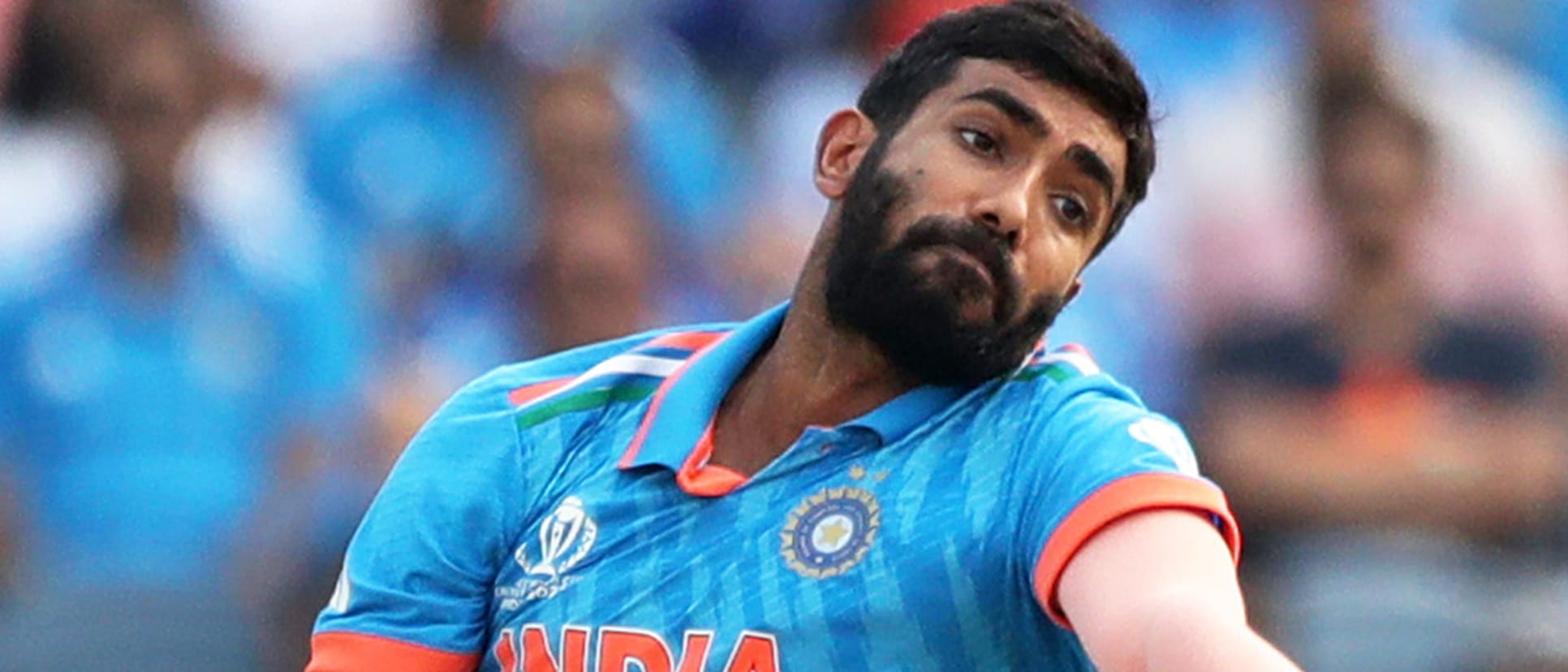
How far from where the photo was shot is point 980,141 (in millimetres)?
3299

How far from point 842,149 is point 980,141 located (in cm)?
34

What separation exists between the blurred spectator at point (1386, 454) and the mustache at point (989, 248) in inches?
117

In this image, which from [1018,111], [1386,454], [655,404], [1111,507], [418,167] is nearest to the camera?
[1111,507]

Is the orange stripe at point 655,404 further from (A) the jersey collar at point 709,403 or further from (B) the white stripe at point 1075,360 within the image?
(B) the white stripe at point 1075,360

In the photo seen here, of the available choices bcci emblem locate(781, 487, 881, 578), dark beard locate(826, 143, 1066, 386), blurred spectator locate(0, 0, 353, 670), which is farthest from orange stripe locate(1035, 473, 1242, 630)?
blurred spectator locate(0, 0, 353, 670)

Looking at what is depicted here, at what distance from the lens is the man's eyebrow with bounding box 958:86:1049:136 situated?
10.6ft

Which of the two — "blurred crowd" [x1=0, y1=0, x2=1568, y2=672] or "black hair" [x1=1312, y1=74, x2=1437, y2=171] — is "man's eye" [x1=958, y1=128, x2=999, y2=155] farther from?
"black hair" [x1=1312, y1=74, x2=1437, y2=171]

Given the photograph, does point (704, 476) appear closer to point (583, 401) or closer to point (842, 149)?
point (583, 401)

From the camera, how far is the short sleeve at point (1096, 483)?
285cm

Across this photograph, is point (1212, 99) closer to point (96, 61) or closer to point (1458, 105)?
point (1458, 105)

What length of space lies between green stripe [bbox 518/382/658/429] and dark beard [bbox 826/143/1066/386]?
0.32 m

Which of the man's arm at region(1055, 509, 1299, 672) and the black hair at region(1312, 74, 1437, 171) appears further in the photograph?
the black hair at region(1312, 74, 1437, 171)

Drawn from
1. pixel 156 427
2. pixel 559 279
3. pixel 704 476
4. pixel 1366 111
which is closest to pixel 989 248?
pixel 704 476

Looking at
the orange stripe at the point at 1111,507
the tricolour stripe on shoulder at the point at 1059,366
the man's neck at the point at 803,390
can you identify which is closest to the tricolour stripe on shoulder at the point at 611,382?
the man's neck at the point at 803,390
